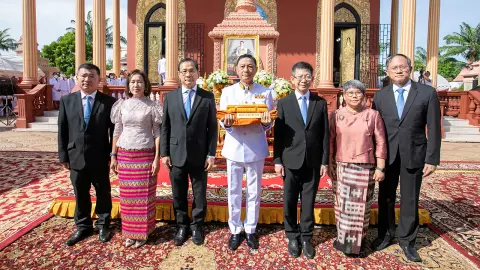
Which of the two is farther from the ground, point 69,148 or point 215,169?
point 69,148

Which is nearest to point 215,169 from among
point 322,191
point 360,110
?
point 322,191

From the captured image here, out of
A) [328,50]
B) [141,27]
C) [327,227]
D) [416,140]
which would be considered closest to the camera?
[416,140]

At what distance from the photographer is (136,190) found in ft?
11.0

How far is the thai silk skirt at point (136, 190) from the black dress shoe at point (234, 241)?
826 mm

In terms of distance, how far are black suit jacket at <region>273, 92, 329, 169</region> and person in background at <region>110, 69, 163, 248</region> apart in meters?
1.23

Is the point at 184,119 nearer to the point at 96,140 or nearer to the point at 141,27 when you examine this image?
the point at 96,140

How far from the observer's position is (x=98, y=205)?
141 inches

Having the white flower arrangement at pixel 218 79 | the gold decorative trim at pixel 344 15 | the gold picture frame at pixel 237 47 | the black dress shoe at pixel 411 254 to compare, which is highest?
the gold decorative trim at pixel 344 15

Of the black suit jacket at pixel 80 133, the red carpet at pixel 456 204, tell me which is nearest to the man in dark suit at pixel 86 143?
the black suit jacket at pixel 80 133

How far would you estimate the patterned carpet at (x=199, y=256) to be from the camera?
3.03m

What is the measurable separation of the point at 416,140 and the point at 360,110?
0.56 m

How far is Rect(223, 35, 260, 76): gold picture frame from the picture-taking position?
833 cm

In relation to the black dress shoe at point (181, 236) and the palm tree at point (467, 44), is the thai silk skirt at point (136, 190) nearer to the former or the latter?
the black dress shoe at point (181, 236)

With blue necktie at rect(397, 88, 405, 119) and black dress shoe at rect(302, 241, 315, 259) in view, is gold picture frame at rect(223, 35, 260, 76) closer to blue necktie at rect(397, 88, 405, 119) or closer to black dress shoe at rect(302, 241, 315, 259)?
blue necktie at rect(397, 88, 405, 119)
